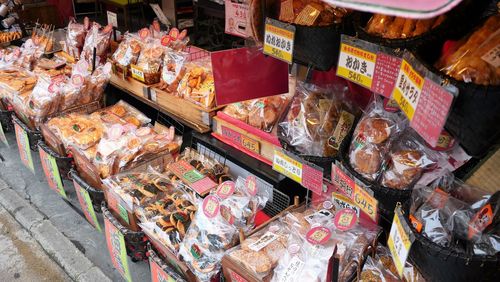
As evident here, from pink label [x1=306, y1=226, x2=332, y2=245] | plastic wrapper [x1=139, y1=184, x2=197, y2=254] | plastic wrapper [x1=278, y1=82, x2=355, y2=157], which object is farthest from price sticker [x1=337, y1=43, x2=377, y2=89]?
plastic wrapper [x1=139, y1=184, x2=197, y2=254]

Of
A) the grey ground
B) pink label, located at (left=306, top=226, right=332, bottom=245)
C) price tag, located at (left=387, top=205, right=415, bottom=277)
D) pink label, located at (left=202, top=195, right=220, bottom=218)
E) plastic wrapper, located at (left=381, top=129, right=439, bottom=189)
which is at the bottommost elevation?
the grey ground

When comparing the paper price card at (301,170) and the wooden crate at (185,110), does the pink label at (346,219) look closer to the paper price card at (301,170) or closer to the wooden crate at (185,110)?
the paper price card at (301,170)

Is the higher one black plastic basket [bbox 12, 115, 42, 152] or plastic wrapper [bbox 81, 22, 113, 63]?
plastic wrapper [bbox 81, 22, 113, 63]

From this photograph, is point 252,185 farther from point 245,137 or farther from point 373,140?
point 373,140

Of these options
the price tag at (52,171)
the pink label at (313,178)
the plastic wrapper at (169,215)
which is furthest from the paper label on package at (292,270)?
the price tag at (52,171)

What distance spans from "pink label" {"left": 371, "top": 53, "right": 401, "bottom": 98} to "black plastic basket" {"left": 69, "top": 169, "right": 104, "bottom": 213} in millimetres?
1699

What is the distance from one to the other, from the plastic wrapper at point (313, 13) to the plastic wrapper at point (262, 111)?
0.69 m

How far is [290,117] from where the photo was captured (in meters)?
1.63

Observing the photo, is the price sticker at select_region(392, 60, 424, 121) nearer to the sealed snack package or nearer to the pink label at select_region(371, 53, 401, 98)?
the pink label at select_region(371, 53, 401, 98)

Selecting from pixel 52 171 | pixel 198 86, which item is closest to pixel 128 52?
pixel 198 86

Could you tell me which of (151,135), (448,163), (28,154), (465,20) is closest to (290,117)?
(448,163)

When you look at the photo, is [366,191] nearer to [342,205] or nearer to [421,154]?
[421,154]

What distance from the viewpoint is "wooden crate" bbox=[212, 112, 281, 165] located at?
6.44 ft

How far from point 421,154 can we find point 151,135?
1.74 m
